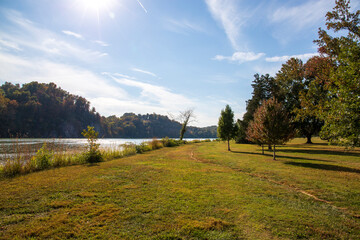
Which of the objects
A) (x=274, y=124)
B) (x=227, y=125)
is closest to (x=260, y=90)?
(x=227, y=125)

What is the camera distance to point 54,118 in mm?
91062

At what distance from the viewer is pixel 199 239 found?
3.63 m

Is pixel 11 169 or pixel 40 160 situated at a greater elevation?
pixel 40 160

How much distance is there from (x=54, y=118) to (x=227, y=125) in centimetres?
9685

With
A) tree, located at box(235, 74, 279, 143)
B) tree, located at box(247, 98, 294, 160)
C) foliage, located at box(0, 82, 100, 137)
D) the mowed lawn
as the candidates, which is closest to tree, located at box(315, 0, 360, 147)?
the mowed lawn

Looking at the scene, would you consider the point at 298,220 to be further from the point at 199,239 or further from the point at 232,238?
the point at 199,239

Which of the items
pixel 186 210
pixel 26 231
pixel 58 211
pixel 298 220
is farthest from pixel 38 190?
pixel 298 220

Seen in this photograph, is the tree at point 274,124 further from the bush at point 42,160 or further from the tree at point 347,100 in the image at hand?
the bush at point 42,160

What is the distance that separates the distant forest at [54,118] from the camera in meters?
65.9

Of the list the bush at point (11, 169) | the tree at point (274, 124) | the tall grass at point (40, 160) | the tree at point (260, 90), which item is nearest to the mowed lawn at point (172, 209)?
the bush at point (11, 169)

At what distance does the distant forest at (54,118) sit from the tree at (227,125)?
35.2 meters

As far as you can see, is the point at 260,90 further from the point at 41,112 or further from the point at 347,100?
the point at 41,112

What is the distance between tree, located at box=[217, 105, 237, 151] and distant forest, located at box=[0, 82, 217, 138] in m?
35.2

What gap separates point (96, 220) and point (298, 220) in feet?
17.2
